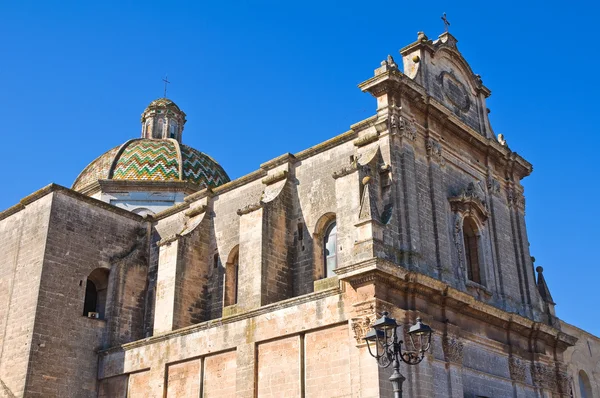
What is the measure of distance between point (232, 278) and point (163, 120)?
13906 mm

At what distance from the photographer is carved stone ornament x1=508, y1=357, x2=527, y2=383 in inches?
738

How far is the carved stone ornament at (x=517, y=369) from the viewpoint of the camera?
18734 mm

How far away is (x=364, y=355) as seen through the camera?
14.9 meters

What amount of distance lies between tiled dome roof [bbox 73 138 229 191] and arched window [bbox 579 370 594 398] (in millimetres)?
15296

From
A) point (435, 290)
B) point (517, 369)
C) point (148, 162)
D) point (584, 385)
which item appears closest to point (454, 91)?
point (435, 290)

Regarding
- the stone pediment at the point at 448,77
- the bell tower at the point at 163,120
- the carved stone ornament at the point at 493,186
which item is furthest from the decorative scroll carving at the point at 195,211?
the bell tower at the point at 163,120

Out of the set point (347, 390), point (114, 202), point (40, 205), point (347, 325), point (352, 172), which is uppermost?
point (114, 202)

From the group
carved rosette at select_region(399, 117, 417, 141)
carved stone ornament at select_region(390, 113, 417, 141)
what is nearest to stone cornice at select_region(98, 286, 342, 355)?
carved stone ornament at select_region(390, 113, 417, 141)

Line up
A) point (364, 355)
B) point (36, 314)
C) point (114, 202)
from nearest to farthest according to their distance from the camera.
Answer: point (364, 355), point (36, 314), point (114, 202)

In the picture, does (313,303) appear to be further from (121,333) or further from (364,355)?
(121,333)

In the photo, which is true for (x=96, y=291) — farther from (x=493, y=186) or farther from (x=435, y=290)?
(x=493, y=186)

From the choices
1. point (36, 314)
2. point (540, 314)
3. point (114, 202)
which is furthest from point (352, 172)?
point (114, 202)

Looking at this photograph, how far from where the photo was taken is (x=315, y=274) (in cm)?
1841

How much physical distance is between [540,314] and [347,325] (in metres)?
8.12
